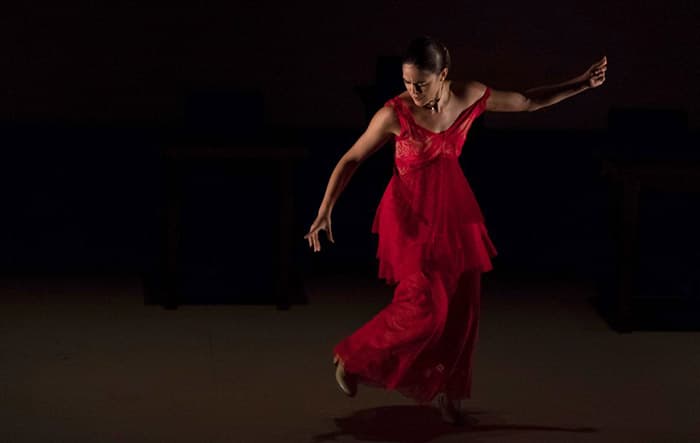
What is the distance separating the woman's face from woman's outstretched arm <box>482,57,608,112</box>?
236 millimetres

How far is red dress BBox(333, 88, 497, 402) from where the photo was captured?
6.27 m

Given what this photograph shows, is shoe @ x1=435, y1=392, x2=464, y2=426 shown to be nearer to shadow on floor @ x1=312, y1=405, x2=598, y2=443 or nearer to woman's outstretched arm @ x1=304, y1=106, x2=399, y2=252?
shadow on floor @ x1=312, y1=405, x2=598, y2=443

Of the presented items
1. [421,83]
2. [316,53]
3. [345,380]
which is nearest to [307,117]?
[316,53]

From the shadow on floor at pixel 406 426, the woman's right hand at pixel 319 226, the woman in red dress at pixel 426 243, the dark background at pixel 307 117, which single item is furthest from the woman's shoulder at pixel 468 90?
the dark background at pixel 307 117

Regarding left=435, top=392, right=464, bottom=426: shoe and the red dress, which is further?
left=435, top=392, right=464, bottom=426: shoe

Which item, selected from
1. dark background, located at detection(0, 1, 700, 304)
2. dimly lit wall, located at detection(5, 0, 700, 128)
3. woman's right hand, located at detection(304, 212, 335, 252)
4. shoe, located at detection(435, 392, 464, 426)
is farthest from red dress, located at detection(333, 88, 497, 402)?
dimly lit wall, located at detection(5, 0, 700, 128)

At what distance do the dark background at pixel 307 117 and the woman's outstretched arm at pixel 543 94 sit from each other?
2.46 m

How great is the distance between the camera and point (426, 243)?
20.7 feet

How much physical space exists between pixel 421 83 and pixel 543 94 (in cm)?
56

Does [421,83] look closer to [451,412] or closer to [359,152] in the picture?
[359,152]

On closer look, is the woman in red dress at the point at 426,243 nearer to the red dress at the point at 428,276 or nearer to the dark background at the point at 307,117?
the red dress at the point at 428,276

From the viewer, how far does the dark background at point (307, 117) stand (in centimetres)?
905

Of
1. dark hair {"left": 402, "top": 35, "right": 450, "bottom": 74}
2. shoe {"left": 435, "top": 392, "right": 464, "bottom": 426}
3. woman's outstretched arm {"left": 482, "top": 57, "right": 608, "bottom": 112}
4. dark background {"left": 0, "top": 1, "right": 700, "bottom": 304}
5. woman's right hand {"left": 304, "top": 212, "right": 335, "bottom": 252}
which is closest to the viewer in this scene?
dark hair {"left": 402, "top": 35, "right": 450, "bottom": 74}

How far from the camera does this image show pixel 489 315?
831 cm
